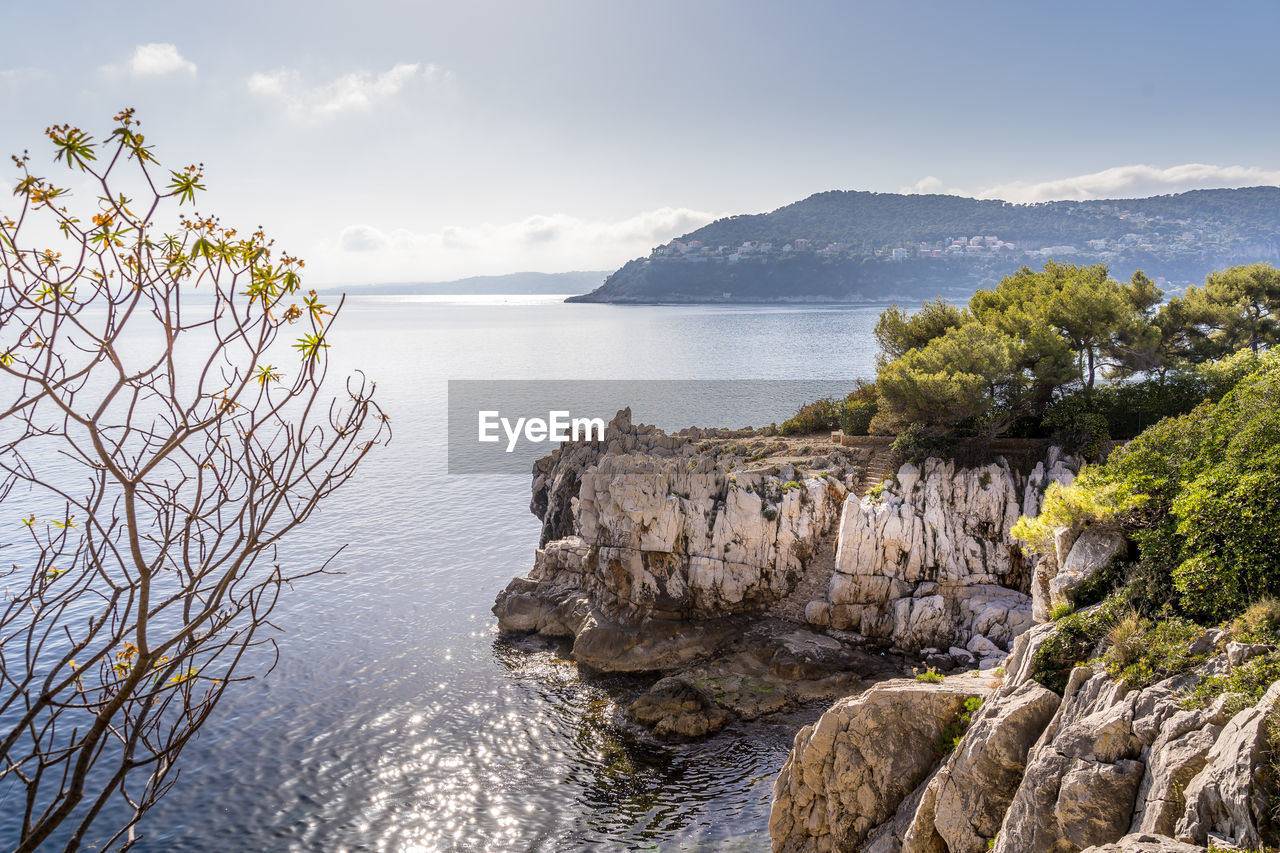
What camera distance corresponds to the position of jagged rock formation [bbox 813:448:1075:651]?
107ft

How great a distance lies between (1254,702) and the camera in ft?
35.9

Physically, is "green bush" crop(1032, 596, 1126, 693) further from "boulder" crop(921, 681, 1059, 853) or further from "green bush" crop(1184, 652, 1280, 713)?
"green bush" crop(1184, 652, 1280, 713)

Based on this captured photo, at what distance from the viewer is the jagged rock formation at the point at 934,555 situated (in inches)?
1286

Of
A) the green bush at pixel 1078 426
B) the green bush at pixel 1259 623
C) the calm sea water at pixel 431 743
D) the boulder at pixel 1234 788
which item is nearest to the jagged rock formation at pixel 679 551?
the calm sea water at pixel 431 743

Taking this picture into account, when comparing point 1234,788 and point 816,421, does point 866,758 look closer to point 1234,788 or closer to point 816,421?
point 1234,788

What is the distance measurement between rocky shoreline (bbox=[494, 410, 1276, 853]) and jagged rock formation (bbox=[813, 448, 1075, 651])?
8cm

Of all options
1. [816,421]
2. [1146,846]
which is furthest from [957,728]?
[816,421]

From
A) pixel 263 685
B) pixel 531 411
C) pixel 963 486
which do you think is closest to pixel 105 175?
pixel 263 685

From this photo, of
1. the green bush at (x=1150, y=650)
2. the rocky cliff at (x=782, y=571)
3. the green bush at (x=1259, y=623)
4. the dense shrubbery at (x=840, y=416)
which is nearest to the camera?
the green bush at (x=1259, y=623)

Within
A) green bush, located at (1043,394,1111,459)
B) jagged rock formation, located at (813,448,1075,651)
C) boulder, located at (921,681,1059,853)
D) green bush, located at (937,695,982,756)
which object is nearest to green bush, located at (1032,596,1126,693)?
boulder, located at (921,681,1059,853)

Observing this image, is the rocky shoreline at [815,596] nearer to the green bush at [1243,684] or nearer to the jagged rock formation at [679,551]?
the jagged rock formation at [679,551]

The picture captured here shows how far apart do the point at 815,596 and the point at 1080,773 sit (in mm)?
23087

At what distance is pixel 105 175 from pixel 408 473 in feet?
186

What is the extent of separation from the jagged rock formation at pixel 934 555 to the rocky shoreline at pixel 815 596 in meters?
0.08
